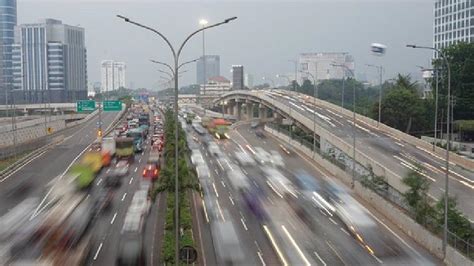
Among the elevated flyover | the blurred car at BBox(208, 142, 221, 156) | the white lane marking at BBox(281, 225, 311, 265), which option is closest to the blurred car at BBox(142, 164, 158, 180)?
the blurred car at BBox(208, 142, 221, 156)

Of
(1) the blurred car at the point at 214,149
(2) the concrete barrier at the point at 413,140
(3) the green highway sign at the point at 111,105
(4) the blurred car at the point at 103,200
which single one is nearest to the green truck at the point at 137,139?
(3) the green highway sign at the point at 111,105

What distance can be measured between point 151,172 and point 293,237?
2226 centimetres

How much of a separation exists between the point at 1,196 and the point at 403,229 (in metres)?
24.7

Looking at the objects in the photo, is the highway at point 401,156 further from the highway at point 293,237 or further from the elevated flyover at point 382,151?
the highway at point 293,237

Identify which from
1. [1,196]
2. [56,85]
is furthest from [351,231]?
[56,85]

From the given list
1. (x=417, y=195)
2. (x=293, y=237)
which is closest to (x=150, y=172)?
(x=293, y=237)

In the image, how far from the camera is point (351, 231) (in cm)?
2909

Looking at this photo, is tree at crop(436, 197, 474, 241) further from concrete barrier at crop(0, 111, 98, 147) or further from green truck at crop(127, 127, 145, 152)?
concrete barrier at crop(0, 111, 98, 147)

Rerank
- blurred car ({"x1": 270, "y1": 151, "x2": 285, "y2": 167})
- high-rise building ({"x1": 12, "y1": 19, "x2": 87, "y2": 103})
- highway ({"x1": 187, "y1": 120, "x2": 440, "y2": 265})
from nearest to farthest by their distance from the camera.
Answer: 1. highway ({"x1": 187, "y1": 120, "x2": 440, "y2": 265})
2. blurred car ({"x1": 270, "y1": 151, "x2": 285, "y2": 167})
3. high-rise building ({"x1": 12, "y1": 19, "x2": 87, "y2": 103})

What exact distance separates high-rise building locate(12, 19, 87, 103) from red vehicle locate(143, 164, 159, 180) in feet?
297

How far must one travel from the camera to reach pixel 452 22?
11831 centimetres

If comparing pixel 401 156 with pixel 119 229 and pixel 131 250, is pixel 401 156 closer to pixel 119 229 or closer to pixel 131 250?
pixel 119 229

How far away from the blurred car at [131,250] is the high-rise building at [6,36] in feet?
384

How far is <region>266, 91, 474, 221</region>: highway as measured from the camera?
35925 mm
